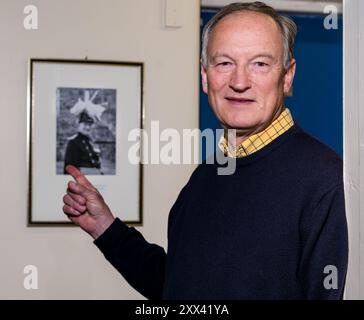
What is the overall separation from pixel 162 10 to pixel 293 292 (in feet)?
3.52

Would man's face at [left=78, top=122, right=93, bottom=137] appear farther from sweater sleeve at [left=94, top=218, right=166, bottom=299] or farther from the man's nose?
the man's nose

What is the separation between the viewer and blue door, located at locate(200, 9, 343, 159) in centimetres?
174

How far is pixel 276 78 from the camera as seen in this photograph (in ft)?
2.41

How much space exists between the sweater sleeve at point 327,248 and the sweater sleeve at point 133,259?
34 cm

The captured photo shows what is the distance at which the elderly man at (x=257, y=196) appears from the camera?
1.96 feet

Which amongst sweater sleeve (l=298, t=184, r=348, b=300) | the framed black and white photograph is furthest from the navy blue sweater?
the framed black and white photograph

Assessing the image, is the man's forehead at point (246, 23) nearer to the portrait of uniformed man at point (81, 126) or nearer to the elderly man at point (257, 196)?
the elderly man at point (257, 196)

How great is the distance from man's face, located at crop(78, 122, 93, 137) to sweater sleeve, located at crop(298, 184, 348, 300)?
972 mm

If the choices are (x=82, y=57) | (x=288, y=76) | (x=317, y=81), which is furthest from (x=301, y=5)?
(x=288, y=76)

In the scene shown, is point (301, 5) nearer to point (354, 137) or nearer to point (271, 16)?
point (271, 16)

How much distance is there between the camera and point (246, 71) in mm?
710

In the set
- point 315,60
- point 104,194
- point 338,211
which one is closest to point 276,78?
point 338,211

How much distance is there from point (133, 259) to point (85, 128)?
664 millimetres
